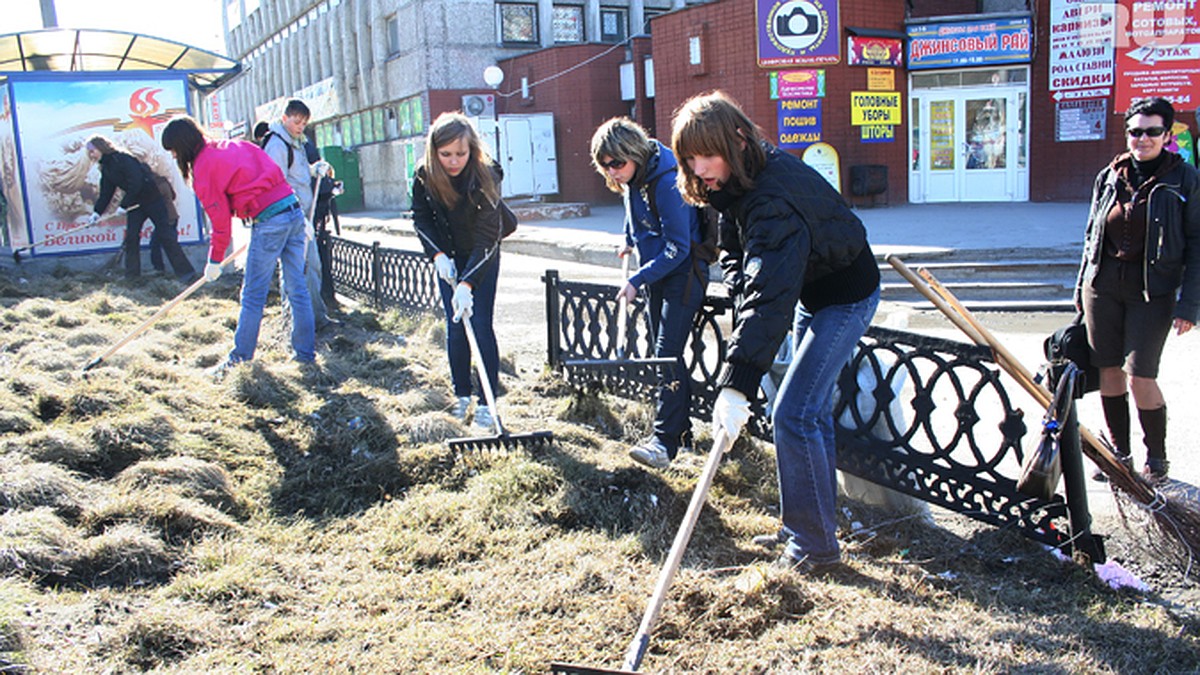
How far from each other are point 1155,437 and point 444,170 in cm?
358

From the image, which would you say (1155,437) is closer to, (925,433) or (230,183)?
(925,433)

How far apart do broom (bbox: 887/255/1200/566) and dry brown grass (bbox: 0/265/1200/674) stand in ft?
0.70

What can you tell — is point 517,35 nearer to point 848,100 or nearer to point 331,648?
point 848,100

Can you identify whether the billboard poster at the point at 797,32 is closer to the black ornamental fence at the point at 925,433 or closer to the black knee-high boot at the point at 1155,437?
the black ornamental fence at the point at 925,433

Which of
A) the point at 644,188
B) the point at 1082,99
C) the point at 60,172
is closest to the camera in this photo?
the point at 644,188

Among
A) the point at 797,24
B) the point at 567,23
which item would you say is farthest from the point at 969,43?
the point at 567,23

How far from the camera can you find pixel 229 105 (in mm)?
46312

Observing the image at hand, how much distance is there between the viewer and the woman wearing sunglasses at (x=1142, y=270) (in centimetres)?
385

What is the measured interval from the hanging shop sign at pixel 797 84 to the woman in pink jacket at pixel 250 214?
12.2 m

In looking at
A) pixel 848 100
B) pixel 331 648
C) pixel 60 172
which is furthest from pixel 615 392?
pixel 848 100

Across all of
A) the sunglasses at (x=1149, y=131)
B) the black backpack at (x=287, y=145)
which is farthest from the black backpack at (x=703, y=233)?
the black backpack at (x=287, y=145)

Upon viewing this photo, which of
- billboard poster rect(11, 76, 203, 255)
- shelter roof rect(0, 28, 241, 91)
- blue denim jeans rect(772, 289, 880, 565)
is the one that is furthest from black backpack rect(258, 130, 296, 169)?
blue denim jeans rect(772, 289, 880, 565)

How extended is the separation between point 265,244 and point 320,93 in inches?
1062

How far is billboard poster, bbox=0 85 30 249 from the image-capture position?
11.3 metres
